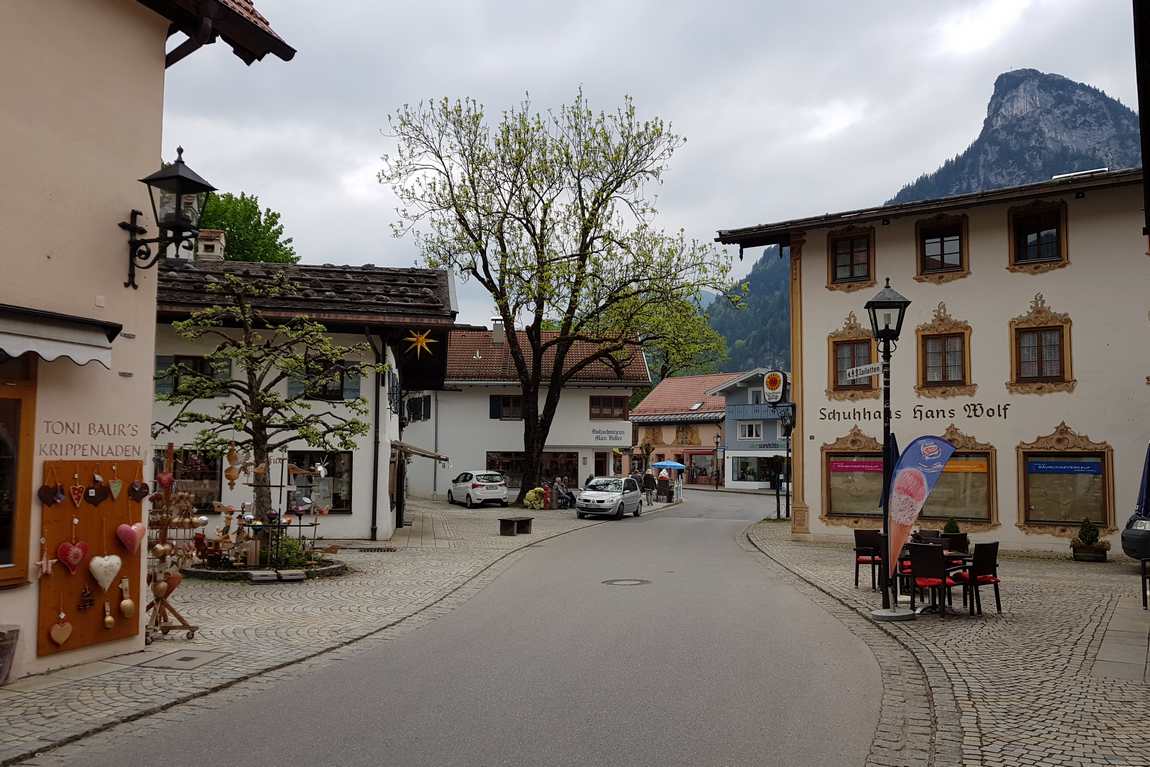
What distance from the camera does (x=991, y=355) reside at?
23797mm

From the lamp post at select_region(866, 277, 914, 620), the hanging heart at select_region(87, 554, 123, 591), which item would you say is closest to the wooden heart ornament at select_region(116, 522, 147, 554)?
the hanging heart at select_region(87, 554, 123, 591)

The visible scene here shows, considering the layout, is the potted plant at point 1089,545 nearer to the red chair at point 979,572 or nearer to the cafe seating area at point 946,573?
the cafe seating area at point 946,573

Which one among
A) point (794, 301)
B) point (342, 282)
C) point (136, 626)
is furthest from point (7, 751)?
point (794, 301)

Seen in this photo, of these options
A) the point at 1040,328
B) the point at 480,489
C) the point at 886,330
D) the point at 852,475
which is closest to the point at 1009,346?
the point at 1040,328

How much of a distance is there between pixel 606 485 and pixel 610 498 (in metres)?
1.48

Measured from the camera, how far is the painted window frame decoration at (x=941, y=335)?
24031 millimetres

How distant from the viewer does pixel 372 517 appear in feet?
76.0

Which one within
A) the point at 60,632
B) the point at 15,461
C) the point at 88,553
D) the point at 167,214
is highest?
the point at 167,214

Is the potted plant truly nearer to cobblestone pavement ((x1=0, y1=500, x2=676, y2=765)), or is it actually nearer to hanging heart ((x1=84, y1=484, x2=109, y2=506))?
cobblestone pavement ((x1=0, y1=500, x2=676, y2=765))

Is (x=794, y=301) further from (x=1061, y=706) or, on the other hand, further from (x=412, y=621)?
(x=1061, y=706)

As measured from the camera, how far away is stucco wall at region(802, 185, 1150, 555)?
22469 millimetres

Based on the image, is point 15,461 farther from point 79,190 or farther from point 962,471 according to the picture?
point 962,471

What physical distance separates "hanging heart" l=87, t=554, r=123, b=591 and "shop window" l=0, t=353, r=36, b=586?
691 millimetres

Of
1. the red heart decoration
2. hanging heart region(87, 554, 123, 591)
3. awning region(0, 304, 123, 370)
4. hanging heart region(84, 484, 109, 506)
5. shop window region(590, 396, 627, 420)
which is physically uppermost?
shop window region(590, 396, 627, 420)
